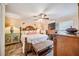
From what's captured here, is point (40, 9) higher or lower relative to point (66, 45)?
higher

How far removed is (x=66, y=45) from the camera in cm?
194

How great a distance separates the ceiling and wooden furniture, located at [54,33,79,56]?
305mm

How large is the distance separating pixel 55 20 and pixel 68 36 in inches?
11.3

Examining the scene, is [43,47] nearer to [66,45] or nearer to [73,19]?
[66,45]

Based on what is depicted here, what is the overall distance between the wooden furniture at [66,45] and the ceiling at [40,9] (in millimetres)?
305

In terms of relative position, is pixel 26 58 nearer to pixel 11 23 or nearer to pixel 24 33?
pixel 24 33

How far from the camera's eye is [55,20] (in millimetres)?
1918

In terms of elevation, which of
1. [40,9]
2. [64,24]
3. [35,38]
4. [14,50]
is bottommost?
[14,50]

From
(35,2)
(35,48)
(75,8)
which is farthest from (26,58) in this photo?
(75,8)

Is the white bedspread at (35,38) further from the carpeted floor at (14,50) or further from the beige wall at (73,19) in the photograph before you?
the beige wall at (73,19)

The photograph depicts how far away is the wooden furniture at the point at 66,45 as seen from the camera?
193cm

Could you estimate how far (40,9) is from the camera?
193cm

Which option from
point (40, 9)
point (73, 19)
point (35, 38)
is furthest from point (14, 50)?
point (73, 19)

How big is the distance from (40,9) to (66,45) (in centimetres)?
63
